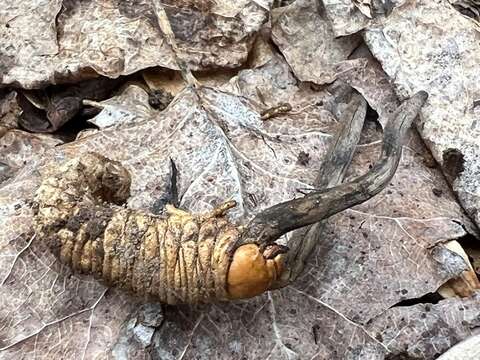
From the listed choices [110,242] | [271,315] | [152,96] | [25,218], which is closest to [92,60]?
[152,96]

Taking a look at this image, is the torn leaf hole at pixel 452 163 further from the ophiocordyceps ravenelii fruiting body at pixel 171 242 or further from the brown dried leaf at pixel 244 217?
the ophiocordyceps ravenelii fruiting body at pixel 171 242

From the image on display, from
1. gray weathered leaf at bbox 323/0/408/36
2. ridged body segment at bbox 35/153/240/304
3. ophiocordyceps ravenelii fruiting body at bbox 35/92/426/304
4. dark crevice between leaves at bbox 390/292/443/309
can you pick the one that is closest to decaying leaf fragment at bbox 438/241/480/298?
dark crevice between leaves at bbox 390/292/443/309

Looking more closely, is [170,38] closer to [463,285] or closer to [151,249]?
[151,249]

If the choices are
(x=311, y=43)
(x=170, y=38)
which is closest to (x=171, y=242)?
(x=170, y=38)

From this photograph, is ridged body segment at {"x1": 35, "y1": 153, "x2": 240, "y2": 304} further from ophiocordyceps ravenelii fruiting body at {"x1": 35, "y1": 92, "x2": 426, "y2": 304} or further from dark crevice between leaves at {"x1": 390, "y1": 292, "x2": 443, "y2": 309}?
dark crevice between leaves at {"x1": 390, "y1": 292, "x2": 443, "y2": 309}

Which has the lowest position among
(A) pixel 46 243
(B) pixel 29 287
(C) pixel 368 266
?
(B) pixel 29 287

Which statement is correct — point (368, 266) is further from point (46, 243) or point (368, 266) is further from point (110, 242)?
point (46, 243)
